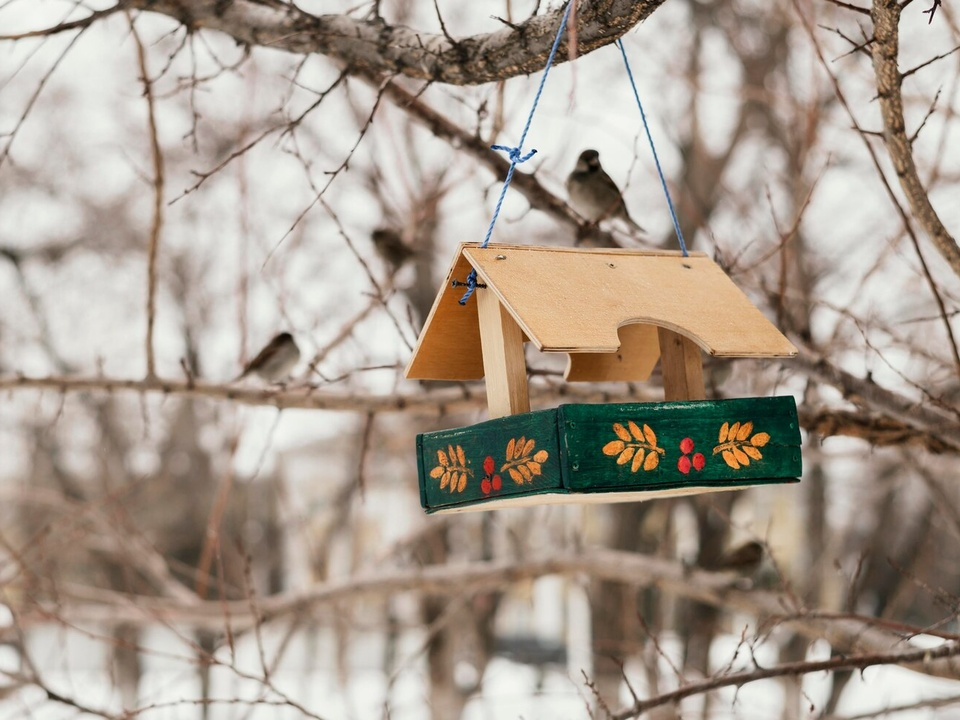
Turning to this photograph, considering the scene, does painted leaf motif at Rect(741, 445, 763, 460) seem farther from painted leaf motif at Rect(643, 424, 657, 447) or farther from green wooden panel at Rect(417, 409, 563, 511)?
green wooden panel at Rect(417, 409, 563, 511)

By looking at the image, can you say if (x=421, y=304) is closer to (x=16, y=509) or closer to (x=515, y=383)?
(x=515, y=383)

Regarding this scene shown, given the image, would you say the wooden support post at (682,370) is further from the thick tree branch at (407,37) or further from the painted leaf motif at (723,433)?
the thick tree branch at (407,37)

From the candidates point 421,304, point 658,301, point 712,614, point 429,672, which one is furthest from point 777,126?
point 658,301

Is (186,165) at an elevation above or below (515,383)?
above

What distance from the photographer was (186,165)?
31.8ft

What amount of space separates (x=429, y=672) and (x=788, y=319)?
17.4ft

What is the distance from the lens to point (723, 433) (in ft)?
7.01

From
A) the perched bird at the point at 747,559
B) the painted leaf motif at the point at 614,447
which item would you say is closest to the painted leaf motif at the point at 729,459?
the painted leaf motif at the point at 614,447

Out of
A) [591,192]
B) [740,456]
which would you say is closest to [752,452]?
[740,456]

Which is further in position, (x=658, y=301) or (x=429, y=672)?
(x=429, y=672)

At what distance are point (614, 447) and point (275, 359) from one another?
327cm

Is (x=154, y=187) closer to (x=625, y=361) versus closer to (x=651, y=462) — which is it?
(x=625, y=361)

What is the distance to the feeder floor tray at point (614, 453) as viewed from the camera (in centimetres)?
197

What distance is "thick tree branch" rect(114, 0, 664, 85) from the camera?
205 cm
